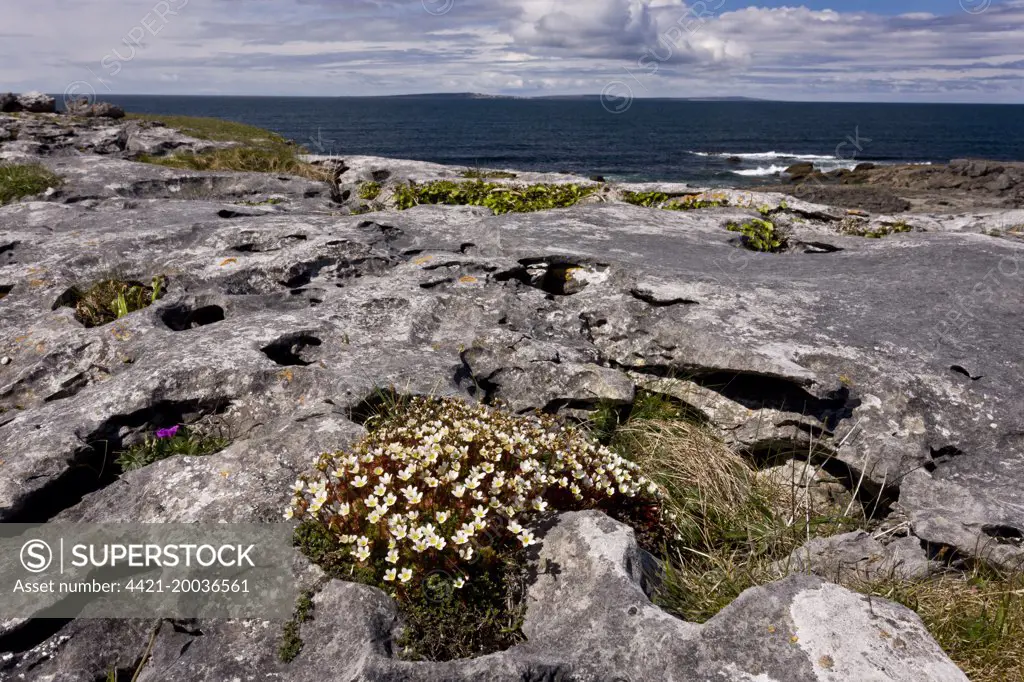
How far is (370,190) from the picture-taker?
15648mm

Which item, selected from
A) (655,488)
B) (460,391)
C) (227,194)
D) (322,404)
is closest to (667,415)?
(655,488)

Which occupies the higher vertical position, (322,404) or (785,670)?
(322,404)

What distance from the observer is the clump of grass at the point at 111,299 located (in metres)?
7.79

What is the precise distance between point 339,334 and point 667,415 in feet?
11.0

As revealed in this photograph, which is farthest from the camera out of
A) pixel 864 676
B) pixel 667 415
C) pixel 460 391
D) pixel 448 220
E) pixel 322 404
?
pixel 448 220

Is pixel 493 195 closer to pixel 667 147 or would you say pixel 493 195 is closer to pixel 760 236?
pixel 760 236

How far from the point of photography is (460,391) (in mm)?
6016

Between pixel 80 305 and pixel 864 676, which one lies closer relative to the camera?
pixel 864 676

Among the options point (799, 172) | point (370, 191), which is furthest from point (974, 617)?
point (799, 172)

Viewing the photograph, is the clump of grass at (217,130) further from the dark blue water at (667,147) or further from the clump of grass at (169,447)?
the clump of grass at (169,447)

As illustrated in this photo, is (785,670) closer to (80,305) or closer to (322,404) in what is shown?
(322,404)

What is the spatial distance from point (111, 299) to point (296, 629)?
5.97m

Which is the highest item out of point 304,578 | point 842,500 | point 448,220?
point 448,220

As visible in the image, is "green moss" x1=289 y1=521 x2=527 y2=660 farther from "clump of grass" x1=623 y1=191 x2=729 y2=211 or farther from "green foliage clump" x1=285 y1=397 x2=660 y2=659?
"clump of grass" x1=623 y1=191 x2=729 y2=211
